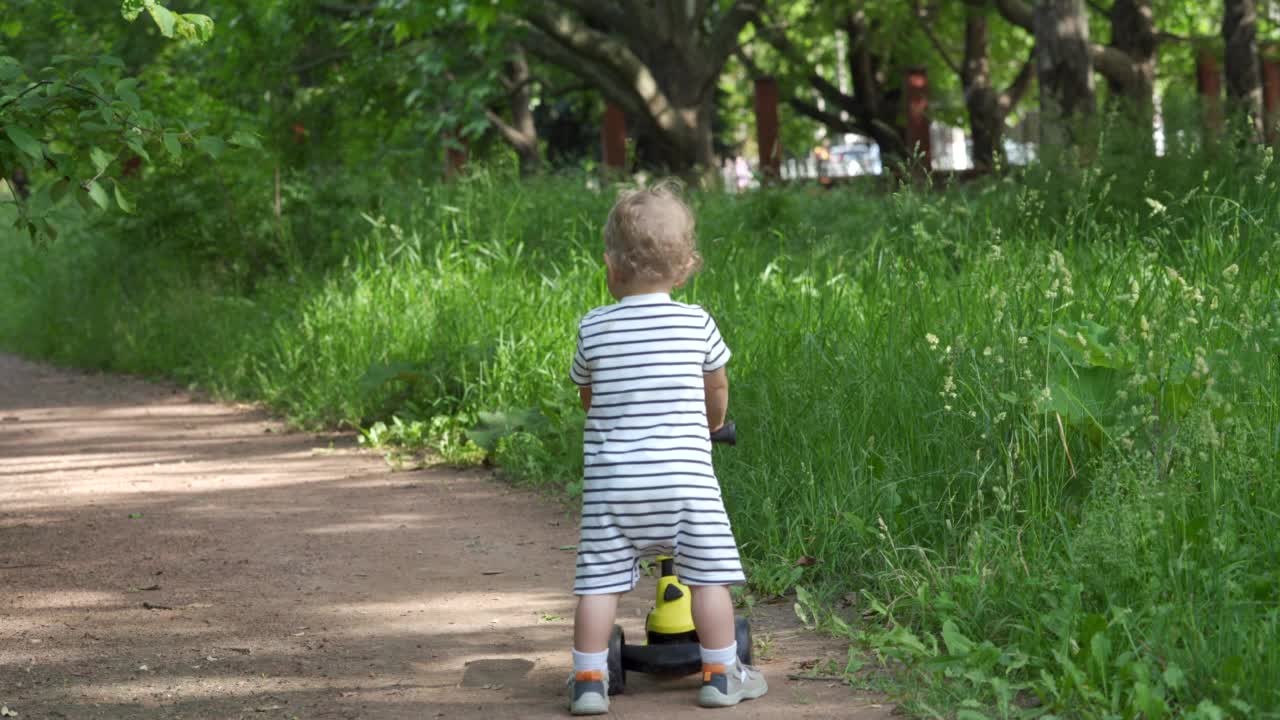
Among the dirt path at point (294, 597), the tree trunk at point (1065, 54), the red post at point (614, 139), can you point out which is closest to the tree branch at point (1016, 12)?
the red post at point (614, 139)

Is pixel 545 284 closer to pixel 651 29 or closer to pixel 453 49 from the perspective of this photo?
pixel 453 49

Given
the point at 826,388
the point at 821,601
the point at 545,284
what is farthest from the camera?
the point at 545,284

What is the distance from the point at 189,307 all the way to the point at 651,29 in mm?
6337

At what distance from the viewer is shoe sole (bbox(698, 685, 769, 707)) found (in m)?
3.66

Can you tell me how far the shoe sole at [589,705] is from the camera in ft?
12.0

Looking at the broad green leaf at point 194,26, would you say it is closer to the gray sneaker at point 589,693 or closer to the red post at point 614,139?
the gray sneaker at point 589,693

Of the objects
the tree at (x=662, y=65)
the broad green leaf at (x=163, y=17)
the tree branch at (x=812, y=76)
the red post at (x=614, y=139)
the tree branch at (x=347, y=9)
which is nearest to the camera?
the broad green leaf at (x=163, y=17)

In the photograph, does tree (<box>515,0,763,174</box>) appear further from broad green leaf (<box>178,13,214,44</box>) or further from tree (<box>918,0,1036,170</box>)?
broad green leaf (<box>178,13,214,44</box>)

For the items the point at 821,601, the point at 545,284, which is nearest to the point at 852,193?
the point at 545,284

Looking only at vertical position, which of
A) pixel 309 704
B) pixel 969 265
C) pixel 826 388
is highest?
pixel 969 265

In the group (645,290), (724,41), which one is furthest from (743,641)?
(724,41)

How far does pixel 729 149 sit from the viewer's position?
1018 inches

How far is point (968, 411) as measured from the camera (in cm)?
485

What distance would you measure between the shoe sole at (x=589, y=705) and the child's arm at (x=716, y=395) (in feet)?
2.44
